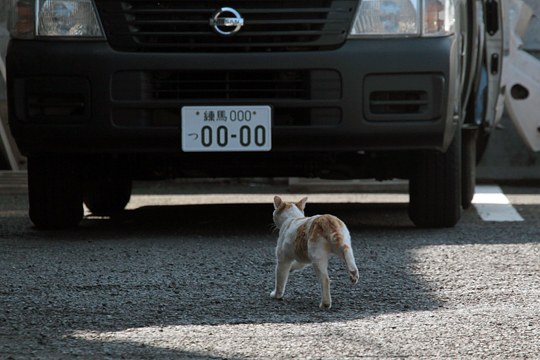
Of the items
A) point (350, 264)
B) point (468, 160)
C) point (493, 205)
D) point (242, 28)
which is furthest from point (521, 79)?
point (350, 264)

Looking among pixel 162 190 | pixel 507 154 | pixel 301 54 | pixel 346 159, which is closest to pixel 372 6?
pixel 301 54

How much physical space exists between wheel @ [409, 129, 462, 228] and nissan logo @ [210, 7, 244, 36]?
3.90ft

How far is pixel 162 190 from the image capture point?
11750 millimetres

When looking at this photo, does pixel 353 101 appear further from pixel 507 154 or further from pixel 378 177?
pixel 507 154

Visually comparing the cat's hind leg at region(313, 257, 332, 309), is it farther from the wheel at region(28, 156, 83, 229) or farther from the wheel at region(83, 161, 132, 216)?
the wheel at region(83, 161, 132, 216)

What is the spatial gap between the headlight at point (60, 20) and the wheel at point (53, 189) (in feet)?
2.20

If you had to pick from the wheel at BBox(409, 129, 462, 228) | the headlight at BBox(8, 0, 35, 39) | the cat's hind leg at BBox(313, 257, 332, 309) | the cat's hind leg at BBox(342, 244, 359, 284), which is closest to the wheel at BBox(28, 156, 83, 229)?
the headlight at BBox(8, 0, 35, 39)

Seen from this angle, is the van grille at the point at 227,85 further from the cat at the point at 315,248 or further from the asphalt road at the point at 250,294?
the cat at the point at 315,248

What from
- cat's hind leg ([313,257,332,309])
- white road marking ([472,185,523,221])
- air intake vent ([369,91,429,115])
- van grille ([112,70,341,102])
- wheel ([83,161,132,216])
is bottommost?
white road marking ([472,185,523,221])

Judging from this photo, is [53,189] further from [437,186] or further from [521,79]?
[521,79]

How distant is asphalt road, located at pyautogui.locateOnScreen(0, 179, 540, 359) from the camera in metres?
4.11

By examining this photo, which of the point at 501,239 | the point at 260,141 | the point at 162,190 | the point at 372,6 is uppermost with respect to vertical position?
the point at 372,6

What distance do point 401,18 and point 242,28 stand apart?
0.75 metres

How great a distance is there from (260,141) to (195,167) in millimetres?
591
